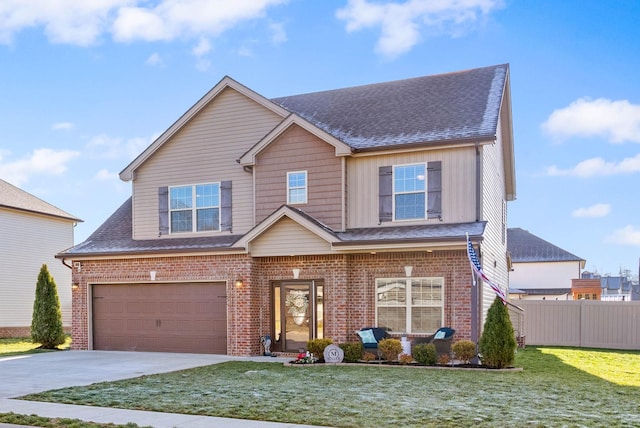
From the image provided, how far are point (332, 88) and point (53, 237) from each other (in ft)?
55.8

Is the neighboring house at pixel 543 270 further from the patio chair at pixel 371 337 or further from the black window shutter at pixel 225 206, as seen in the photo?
the patio chair at pixel 371 337

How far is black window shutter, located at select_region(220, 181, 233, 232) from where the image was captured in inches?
709

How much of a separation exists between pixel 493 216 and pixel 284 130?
670 centimetres

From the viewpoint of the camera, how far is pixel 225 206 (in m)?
18.1

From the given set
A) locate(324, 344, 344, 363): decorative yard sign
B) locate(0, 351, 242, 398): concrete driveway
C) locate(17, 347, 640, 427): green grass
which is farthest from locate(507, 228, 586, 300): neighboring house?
locate(0, 351, 242, 398): concrete driveway

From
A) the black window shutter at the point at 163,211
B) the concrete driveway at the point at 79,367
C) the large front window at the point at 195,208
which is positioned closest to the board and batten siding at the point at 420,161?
the large front window at the point at 195,208

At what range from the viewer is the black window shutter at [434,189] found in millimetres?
15516

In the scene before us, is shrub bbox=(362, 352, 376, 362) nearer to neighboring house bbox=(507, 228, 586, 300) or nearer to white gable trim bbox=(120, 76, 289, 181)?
white gable trim bbox=(120, 76, 289, 181)

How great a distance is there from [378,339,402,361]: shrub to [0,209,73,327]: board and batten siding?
1966 centimetres

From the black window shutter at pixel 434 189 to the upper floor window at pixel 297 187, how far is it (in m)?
3.46

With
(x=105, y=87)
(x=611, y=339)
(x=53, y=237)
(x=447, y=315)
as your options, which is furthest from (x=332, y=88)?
(x=53, y=237)

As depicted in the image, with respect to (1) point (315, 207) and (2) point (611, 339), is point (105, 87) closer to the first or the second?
(1) point (315, 207)

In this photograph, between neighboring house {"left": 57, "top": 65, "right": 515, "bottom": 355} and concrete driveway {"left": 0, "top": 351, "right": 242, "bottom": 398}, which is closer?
concrete driveway {"left": 0, "top": 351, "right": 242, "bottom": 398}

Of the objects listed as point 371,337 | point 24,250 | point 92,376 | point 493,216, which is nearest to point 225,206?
point 371,337
